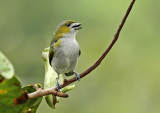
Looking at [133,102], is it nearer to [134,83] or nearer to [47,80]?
[134,83]

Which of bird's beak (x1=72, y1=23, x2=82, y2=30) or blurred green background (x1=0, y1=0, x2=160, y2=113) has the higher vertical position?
bird's beak (x1=72, y1=23, x2=82, y2=30)

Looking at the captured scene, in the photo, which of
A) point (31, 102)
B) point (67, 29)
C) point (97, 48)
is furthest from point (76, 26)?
point (97, 48)

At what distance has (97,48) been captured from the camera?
766cm

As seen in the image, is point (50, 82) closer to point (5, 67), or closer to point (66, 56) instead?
point (5, 67)

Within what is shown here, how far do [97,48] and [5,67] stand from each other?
22.7 ft

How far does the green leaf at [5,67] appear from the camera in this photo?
738mm

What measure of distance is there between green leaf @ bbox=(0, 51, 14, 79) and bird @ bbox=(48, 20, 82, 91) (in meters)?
1.43

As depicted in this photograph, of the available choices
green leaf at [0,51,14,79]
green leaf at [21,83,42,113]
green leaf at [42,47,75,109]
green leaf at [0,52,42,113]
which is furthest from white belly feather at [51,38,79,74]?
green leaf at [0,51,14,79]

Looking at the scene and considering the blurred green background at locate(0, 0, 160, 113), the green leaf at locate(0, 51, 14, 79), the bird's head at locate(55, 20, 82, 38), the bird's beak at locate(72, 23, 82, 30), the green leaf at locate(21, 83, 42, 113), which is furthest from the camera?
the blurred green background at locate(0, 0, 160, 113)

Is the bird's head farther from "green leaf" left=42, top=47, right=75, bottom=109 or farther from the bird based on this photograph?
"green leaf" left=42, top=47, right=75, bottom=109

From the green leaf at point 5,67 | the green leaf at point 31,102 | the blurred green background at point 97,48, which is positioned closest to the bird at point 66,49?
the green leaf at point 31,102

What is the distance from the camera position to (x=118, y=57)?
7477mm

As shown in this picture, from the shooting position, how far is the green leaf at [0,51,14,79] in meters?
0.74

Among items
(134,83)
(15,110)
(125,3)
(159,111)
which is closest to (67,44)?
(15,110)
